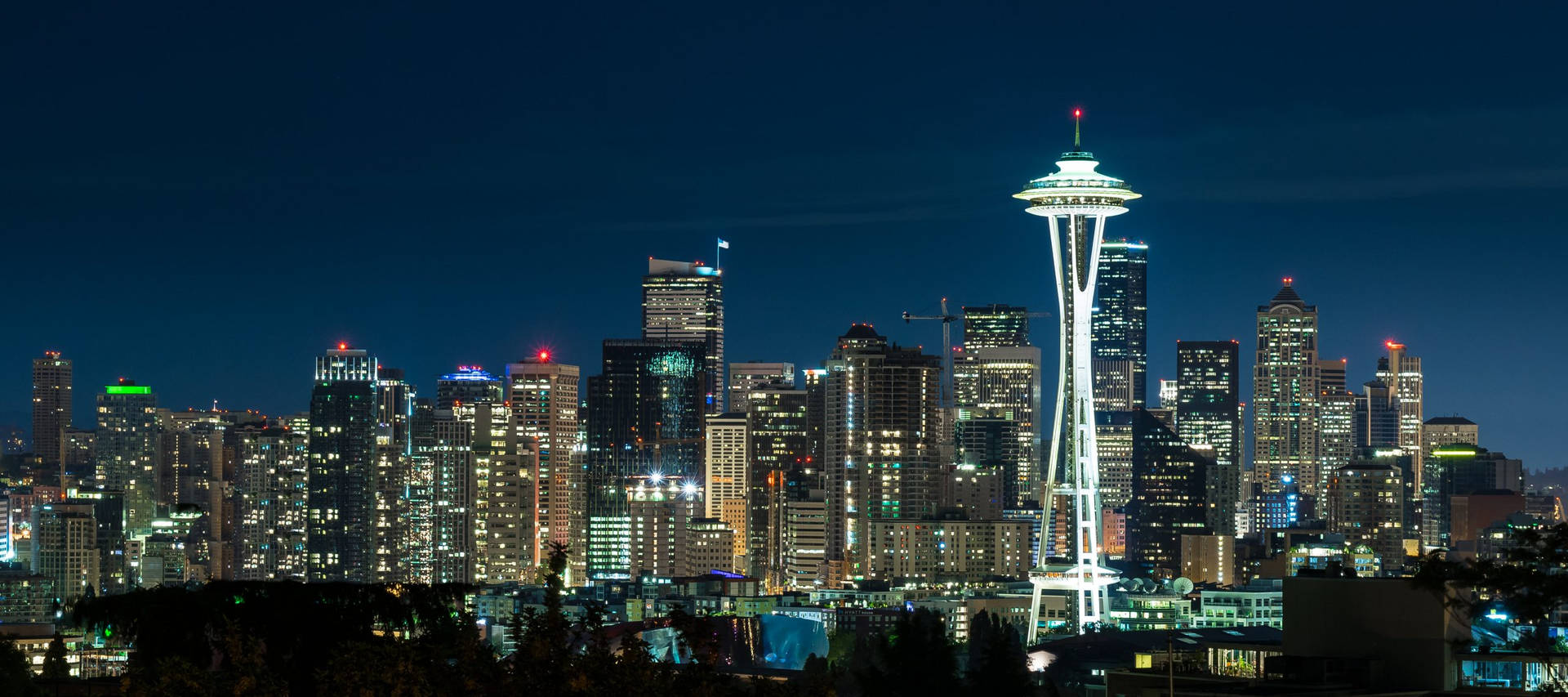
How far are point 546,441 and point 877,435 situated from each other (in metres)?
33.1

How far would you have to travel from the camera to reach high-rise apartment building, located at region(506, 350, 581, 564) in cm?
18638

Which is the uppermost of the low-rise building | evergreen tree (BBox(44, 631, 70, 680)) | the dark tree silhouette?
the dark tree silhouette

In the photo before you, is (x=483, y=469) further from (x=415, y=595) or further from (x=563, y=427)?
(x=415, y=595)

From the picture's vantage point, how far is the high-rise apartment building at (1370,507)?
177875 millimetres

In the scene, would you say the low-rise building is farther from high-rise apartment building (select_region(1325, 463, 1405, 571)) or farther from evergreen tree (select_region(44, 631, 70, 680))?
evergreen tree (select_region(44, 631, 70, 680))

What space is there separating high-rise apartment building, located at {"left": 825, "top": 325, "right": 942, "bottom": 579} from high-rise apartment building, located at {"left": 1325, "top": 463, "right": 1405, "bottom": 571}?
30.8 metres

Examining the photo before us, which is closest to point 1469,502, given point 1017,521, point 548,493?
point 1017,521

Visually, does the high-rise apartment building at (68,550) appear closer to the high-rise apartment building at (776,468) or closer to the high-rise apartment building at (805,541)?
the high-rise apartment building at (776,468)

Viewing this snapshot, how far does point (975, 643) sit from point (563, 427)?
102844 millimetres

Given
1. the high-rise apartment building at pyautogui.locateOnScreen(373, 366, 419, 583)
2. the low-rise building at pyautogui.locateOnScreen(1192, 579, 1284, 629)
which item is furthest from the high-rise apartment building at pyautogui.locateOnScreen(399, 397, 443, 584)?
the low-rise building at pyautogui.locateOnScreen(1192, 579, 1284, 629)

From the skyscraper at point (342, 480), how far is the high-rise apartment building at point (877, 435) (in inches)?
1343

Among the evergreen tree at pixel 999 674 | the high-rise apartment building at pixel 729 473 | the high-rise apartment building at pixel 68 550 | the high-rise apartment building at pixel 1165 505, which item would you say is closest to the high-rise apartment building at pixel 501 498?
the high-rise apartment building at pixel 729 473

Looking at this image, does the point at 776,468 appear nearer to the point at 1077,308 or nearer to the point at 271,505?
the point at 271,505

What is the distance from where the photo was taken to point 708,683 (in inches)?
922
